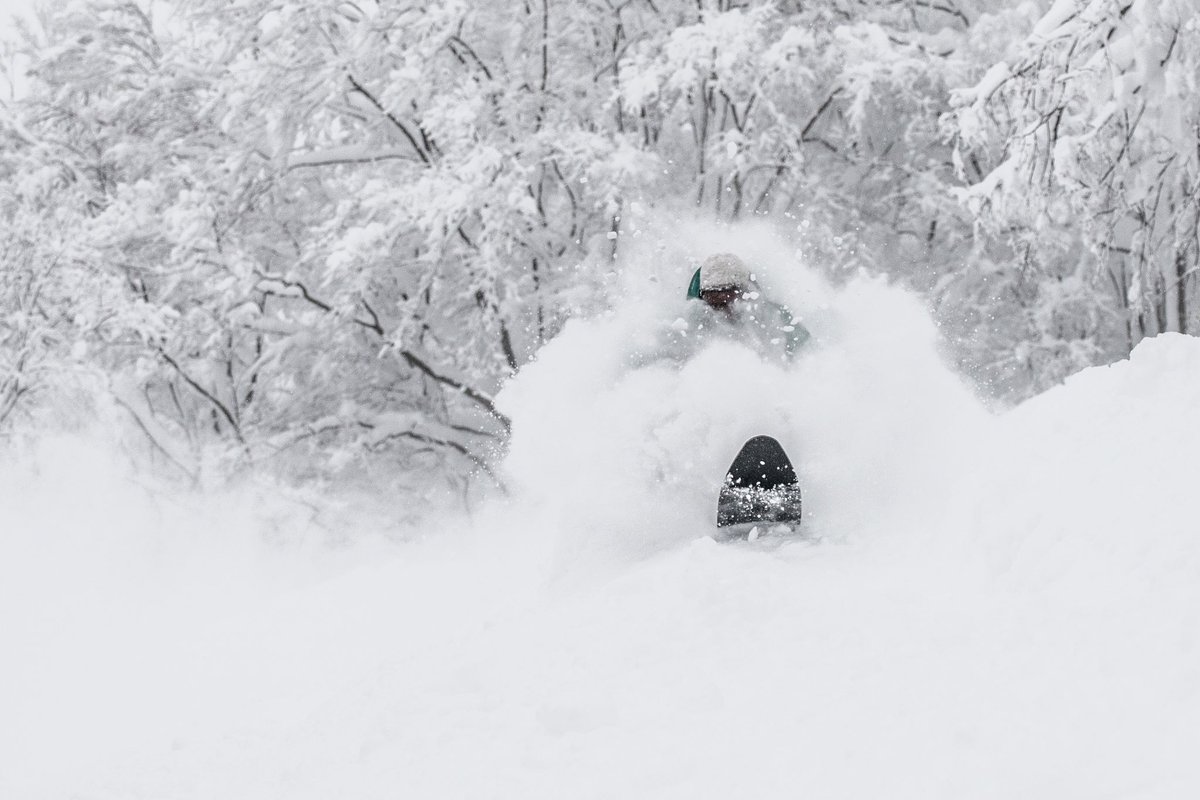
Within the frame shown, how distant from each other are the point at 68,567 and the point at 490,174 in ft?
14.7

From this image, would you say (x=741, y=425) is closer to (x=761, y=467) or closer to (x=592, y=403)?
(x=761, y=467)

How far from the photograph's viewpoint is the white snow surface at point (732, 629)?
2.49m

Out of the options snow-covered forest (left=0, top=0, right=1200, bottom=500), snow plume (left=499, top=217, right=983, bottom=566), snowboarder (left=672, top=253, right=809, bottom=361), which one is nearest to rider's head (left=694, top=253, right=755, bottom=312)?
snowboarder (left=672, top=253, right=809, bottom=361)

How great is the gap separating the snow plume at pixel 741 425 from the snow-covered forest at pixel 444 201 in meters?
2.70

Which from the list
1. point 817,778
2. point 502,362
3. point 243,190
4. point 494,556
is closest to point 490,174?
point 502,362

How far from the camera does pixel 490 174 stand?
8.50m

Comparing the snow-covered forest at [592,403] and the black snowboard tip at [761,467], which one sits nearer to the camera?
the snow-covered forest at [592,403]

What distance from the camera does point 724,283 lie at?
5117mm

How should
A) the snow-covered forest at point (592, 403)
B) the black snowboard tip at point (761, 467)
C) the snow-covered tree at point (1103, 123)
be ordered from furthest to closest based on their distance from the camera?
the black snowboard tip at point (761, 467), the snow-covered tree at point (1103, 123), the snow-covered forest at point (592, 403)

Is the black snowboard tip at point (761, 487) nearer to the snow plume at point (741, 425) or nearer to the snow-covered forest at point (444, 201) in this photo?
the snow plume at point (741, 425)

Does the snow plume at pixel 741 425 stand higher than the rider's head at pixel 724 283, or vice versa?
the rider's head at pixel 724 283

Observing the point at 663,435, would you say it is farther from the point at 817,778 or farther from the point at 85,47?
the point at 85,47

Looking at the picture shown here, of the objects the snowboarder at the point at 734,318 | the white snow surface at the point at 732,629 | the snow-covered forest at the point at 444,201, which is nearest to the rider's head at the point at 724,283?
the snowboarder at the point at 734,318

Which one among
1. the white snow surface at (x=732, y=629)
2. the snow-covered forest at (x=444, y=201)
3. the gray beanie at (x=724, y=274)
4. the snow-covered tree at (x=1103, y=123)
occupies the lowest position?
the white snow surface at (x=732, y=629)
